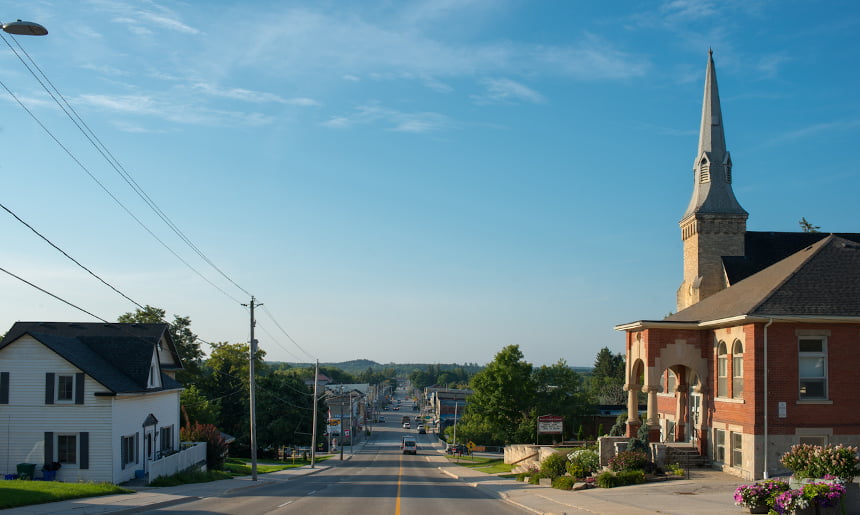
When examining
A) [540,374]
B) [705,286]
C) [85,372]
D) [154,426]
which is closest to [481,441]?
[540,374]

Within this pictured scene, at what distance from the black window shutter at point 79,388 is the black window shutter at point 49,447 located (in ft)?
5.74

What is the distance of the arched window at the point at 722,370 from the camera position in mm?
28003

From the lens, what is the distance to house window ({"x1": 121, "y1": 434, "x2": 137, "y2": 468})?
3262 centimetres

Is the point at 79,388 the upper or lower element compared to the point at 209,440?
upper

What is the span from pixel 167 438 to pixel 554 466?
22389 mm

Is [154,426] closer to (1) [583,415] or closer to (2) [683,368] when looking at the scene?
(2) [683,368]

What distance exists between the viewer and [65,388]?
31.5 metres

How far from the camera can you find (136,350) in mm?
36531

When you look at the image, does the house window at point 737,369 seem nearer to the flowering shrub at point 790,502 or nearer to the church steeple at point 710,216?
the flowering shrub at point 790,502

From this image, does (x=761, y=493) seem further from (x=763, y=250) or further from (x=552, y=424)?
(x=763, y=250)

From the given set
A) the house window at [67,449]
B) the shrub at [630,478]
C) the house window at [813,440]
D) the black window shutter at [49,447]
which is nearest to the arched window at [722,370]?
A: the house window at [813,440]

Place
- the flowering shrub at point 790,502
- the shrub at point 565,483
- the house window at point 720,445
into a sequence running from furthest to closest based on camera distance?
the shrub at point 565,483 → the house window at point 720,445 → the flowering shrub at point 790,502

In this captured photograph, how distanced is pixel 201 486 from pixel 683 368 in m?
23.3

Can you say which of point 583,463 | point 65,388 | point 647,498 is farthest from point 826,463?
point 65,388
